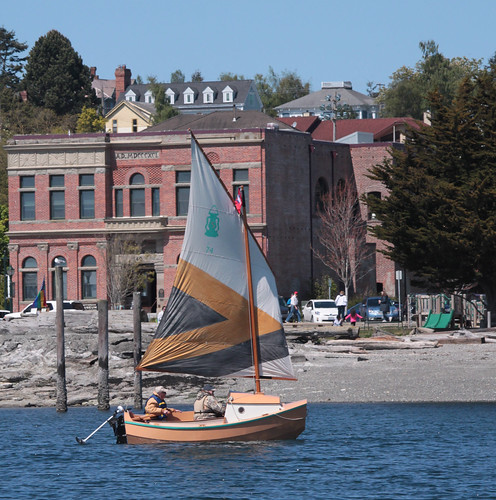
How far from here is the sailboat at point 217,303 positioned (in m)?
32.4

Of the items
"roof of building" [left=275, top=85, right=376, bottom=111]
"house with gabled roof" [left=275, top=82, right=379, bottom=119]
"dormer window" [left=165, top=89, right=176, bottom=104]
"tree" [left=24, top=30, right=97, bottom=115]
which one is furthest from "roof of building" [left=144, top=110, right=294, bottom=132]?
"dormer window" [left=165, top=89, right=176, bottom=104]

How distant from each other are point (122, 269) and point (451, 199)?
69.7 ft

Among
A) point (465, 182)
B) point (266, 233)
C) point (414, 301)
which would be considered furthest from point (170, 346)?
point (266, 233)

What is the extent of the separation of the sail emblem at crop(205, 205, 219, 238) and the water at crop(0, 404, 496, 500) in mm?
5424

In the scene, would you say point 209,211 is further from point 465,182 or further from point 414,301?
point 414,301

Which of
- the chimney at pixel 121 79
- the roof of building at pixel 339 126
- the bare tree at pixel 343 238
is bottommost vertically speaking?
the bare tree at pixel 343 238

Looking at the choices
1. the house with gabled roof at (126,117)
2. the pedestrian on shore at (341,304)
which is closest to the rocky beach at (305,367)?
the pedestrian on shore at (341,304)

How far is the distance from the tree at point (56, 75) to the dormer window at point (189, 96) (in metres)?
25.0

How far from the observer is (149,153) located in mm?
73562

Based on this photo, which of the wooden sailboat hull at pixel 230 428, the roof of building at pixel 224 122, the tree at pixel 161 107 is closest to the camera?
the wooden sailboat hull at pixel 230 428

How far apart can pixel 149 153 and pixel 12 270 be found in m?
10.6

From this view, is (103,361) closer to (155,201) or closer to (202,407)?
(202,407)

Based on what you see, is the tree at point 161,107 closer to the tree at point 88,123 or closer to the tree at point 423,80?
the tree at point 88,123

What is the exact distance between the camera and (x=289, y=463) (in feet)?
98.4
